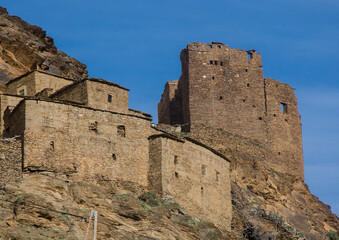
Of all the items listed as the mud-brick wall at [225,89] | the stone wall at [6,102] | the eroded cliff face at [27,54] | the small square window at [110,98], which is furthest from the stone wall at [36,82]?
the mud-brick wall at [225,89]

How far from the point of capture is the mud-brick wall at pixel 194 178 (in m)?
43.8

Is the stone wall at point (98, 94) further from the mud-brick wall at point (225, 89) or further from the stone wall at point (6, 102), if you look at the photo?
the mud-brick wall at point (225, 89)

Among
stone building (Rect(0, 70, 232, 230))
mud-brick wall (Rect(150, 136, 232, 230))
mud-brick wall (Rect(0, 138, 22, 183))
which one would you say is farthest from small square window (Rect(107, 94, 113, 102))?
mud-brick wall (Rect(0, 138, 22, 183))

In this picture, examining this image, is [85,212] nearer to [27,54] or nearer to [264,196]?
[27,54]

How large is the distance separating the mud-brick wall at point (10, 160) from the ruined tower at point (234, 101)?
827 inches

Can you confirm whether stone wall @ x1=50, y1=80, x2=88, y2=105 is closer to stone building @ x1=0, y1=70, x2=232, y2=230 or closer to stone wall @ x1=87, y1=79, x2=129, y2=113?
stone building @ x1=0, y1=70, x2=232, y2=230

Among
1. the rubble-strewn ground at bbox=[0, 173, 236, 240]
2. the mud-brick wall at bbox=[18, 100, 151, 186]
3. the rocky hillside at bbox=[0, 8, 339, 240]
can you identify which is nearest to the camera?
the rubble-strewn ground at bbox=[0, 173, 236, 240]

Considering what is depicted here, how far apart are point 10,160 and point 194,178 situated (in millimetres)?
11607

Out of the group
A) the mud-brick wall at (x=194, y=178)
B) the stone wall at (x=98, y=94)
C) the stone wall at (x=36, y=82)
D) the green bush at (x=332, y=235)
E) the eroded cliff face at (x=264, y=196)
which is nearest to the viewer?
the mud-brick wall at (x=194, y=178)

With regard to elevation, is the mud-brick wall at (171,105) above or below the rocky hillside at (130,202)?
above

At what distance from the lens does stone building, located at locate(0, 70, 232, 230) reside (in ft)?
132

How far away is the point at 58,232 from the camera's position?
35.1 m

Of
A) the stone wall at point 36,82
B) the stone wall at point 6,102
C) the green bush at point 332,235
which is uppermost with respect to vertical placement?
the stone wall at point 36,82

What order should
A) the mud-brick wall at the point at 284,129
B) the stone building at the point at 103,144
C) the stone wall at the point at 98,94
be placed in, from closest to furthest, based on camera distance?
the stone building at the point at 103,144
the stone wall at the point at 98,94
the mud-brick wall at the point at 284,129
